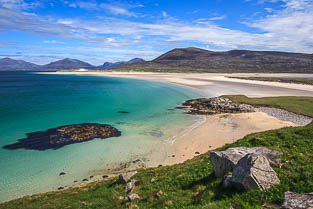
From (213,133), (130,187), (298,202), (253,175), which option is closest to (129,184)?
(130,187)

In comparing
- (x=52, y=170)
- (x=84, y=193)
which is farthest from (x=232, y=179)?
(x=52, y=170)

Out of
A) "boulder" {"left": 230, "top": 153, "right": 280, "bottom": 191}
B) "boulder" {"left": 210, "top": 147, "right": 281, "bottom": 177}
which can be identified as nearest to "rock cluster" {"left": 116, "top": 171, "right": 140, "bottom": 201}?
"boulder" {"left": 210, "top": 147, "right": 281, "bottom": 177}

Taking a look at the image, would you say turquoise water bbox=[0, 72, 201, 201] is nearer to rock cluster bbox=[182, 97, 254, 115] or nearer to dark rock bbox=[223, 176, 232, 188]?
rock cluster bbox=[182, 97, 254, 115]

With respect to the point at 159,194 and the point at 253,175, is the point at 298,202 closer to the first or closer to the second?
the point at 253,175

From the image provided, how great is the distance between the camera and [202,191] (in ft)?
29.5

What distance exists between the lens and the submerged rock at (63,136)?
2511 cm

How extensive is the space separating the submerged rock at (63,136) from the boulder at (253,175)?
22725mm

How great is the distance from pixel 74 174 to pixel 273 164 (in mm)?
16825

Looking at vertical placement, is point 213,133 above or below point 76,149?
above

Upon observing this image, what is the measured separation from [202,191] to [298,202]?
391cm

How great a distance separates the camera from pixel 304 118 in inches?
1289

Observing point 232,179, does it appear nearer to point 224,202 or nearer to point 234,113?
point 224,202

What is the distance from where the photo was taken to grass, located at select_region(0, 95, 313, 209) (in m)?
7.10

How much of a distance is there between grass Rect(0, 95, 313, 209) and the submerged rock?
12955 millimetres
